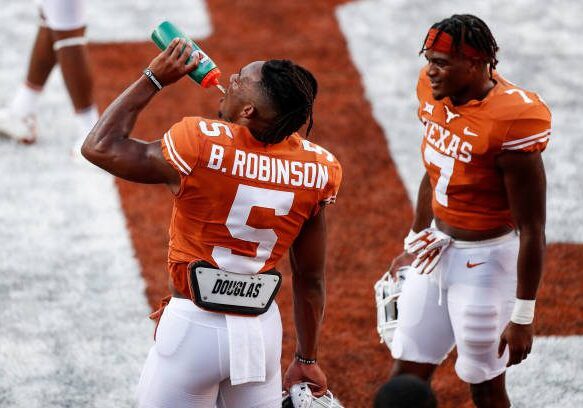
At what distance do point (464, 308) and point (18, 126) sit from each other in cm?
345

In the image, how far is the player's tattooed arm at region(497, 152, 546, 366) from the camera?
11.2 ft

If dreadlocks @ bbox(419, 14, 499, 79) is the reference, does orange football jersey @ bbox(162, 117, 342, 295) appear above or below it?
below

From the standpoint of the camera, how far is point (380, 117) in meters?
6.69

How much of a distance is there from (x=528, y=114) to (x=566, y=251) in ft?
7.25

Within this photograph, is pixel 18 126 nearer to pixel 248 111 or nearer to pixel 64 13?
pixel 64 13

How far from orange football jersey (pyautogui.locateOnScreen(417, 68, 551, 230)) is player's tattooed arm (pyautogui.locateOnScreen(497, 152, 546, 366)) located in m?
0.05

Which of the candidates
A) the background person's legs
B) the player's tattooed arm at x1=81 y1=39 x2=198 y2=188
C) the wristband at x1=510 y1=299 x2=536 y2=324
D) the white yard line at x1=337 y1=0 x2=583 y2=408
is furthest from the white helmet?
the background person's legs

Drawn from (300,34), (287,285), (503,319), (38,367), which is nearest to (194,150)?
(503,319)

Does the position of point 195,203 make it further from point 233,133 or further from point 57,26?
point 57,26

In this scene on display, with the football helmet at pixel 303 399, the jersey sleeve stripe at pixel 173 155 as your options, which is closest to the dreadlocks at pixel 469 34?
the jersey sleeve stripe at pixel 173 155

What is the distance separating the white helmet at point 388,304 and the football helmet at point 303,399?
24.8 inches

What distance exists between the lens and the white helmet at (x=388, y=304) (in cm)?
402

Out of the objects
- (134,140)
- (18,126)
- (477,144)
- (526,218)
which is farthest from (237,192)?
(18,126)

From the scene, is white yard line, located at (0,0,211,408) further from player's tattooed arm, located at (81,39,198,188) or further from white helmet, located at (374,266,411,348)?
player's tattooed arm, located at (81,39,198,188)
